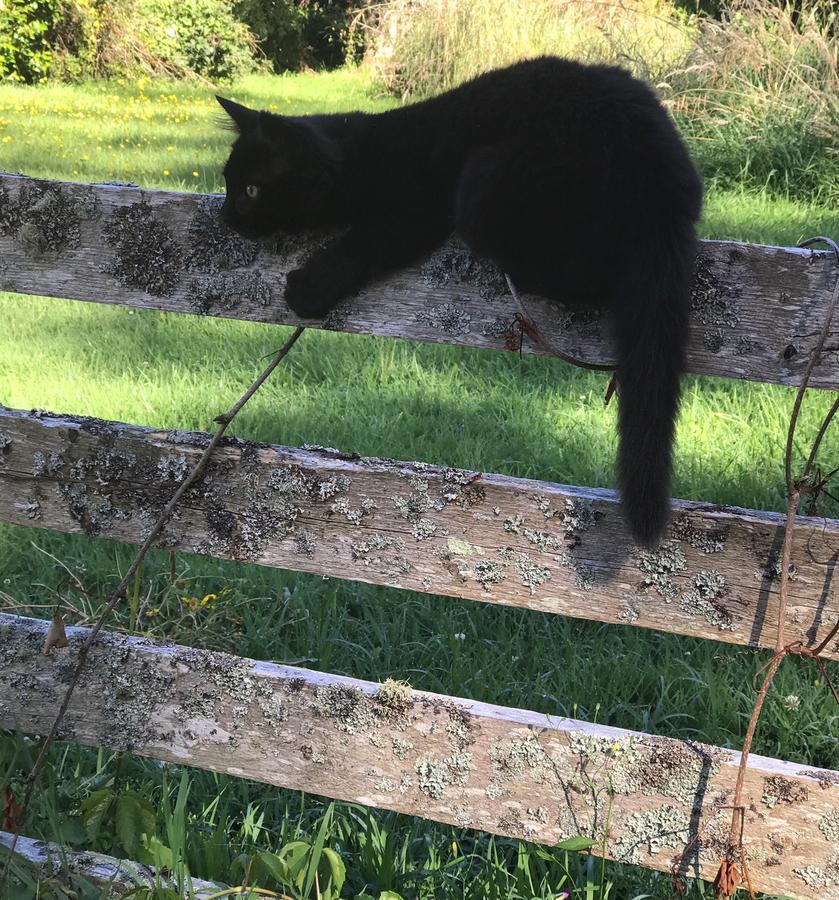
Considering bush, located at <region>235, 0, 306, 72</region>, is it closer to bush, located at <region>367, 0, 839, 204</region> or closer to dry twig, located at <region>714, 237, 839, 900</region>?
bush, located at <region>367, 0, 839, 204</region>

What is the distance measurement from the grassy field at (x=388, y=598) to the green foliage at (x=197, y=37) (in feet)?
35.7

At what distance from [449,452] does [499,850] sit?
1529 mm

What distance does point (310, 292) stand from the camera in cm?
151

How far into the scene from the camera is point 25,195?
1601 millimetres

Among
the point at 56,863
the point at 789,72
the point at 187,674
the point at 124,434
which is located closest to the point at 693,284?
the point at 124,434

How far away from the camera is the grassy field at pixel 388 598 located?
1.80 meters

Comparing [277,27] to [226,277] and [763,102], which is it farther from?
[226,277]

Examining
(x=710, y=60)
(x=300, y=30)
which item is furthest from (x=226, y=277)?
(x=300, y=30)

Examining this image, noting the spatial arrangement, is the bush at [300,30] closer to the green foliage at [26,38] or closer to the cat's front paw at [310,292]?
the green foliage at [26,38]

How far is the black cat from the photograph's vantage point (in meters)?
1.41

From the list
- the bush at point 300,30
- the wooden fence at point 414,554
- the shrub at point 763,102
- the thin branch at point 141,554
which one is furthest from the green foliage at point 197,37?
the thin branch at point 141,554

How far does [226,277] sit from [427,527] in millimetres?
553

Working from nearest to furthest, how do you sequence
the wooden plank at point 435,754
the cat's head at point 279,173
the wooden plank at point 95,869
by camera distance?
1. the wooden plank at point 435,754
2. the wooden plank at point 95,869
3. the cat's head at point 279,173

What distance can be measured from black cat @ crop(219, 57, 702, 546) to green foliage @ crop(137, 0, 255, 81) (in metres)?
13.7
